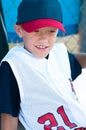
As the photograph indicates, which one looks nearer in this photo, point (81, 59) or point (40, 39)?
point (40, 39)

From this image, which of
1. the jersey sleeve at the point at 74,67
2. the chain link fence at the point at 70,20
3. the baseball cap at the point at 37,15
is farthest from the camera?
the chain link fence at the point at 70,20

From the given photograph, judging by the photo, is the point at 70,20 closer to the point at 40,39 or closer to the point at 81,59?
the point at 81,59

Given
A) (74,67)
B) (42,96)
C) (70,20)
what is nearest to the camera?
(42,96)

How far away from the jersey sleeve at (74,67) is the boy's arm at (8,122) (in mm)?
348

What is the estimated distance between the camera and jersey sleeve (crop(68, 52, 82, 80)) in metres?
1.73

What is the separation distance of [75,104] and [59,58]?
0.69ft

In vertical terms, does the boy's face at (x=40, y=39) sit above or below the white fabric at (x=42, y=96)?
above

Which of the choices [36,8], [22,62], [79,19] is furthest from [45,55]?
[79,19]

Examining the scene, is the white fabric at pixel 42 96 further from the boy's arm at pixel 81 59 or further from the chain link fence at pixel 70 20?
the chain link fence at pixel 70 20

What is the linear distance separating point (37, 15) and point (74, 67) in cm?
36

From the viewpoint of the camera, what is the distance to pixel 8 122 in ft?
5.01

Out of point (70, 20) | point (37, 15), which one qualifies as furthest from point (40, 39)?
point (70, 20)

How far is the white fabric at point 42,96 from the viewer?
1545mm

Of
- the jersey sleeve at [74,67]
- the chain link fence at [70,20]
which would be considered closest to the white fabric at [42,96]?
the jersey sleeve at [74,67]
